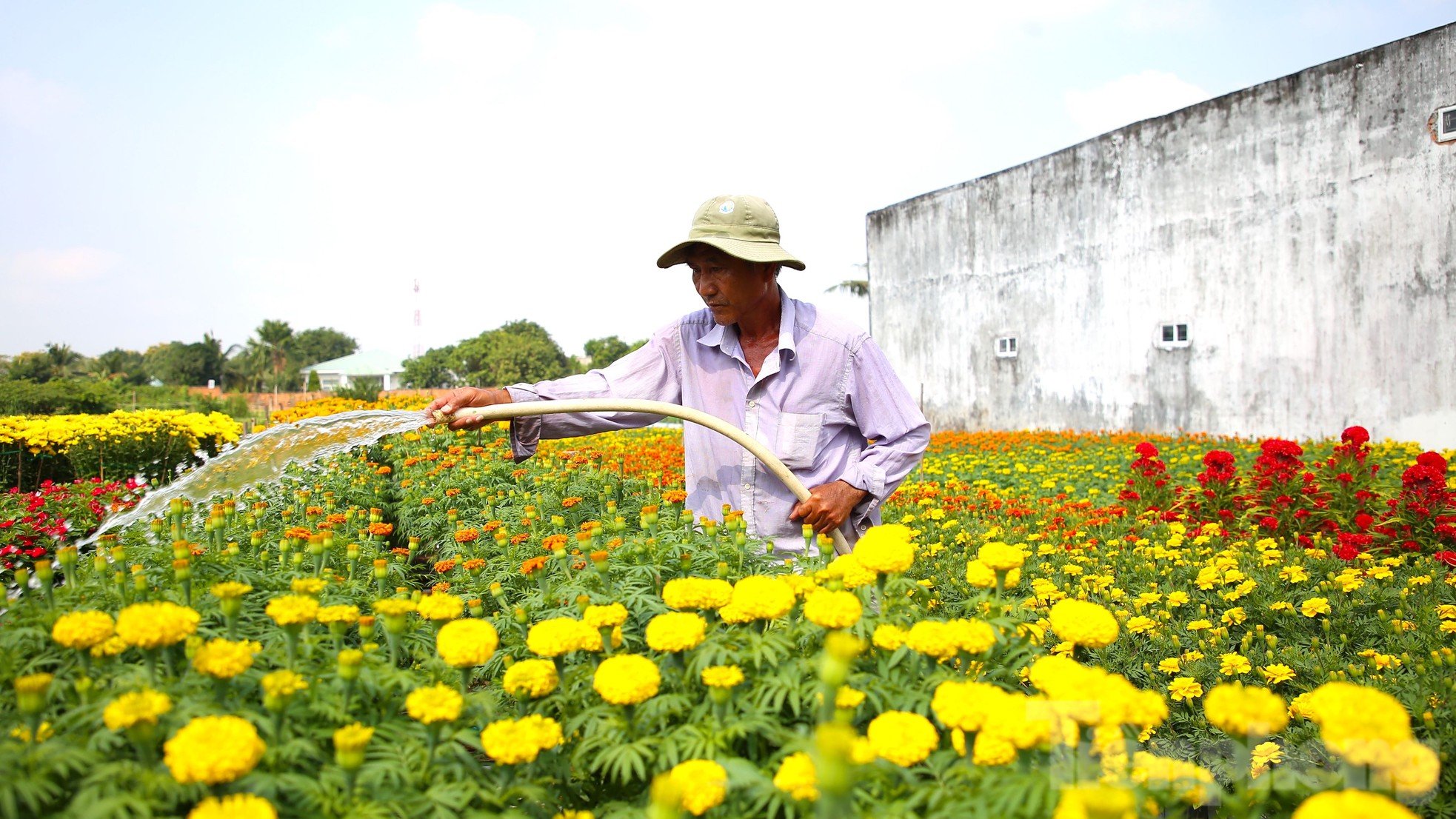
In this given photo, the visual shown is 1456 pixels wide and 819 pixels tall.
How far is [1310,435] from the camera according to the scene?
10102 mm

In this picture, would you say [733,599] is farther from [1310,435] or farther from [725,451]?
[1310,435]

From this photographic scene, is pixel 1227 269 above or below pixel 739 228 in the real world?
above

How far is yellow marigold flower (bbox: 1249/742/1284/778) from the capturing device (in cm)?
247

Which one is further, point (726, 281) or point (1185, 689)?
point (1185, 689)

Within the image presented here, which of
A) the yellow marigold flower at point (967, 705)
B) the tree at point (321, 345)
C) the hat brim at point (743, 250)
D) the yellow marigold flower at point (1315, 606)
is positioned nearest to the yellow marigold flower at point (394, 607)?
the yellow marigold flower at point (967, 705)

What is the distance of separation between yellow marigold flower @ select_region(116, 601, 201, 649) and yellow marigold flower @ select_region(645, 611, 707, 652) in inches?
24.9

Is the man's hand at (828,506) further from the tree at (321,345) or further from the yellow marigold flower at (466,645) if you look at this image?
the tree at (321,345)

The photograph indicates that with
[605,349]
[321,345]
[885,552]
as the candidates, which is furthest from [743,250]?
[321,345]

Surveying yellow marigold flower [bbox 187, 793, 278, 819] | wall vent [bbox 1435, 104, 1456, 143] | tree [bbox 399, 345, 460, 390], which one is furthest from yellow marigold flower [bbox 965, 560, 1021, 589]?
tree [bbox 399, 345, 460, 390]

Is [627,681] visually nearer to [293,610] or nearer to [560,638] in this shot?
[560,638]

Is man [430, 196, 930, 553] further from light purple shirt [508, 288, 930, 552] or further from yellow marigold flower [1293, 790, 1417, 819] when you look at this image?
yellow marigold flower [1293, 790, 1417, 819]

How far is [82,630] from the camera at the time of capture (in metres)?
1.17

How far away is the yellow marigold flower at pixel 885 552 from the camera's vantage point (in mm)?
1463

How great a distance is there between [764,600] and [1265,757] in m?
2.01
